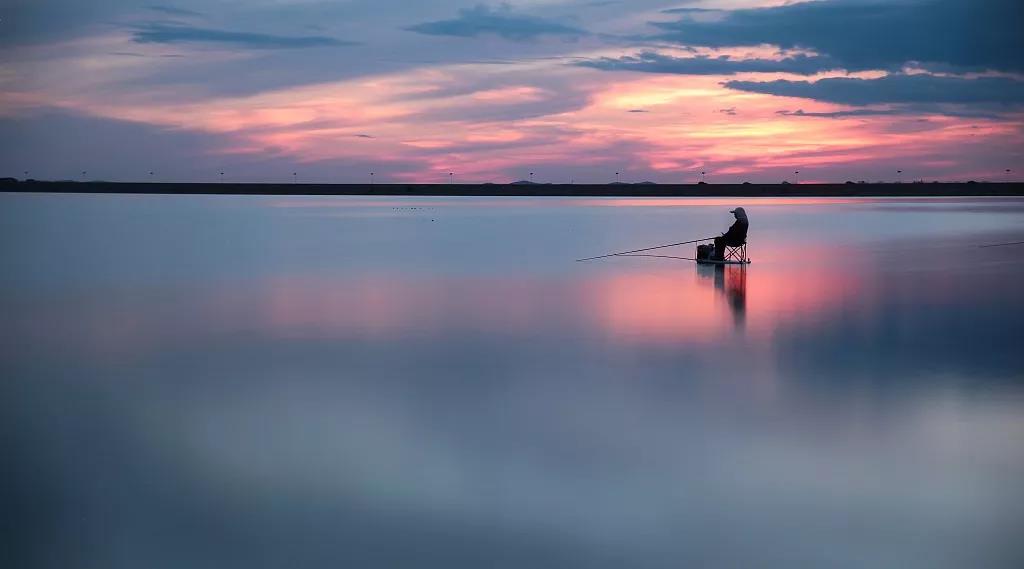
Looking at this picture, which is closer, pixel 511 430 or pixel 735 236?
pixel 511 430

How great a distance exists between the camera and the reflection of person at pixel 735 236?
24467 mm

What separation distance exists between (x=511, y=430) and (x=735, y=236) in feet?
59.9

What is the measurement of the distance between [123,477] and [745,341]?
8303mm

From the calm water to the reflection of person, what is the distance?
21.6 feet

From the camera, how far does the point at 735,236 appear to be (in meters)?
25.4

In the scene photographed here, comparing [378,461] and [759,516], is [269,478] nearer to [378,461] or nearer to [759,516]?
[378,461]

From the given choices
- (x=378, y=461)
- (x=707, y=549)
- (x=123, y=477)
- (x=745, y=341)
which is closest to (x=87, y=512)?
(x=123, y=477)

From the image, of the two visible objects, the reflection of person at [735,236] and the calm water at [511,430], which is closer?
the calm water at [511,430]

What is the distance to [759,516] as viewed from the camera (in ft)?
20.3

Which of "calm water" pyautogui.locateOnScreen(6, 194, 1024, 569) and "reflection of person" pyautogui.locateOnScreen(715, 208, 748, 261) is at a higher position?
"reflection of person" pyautogui.locateOnScreen(715, 208, 748, 261)

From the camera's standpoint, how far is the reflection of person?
2447 cm

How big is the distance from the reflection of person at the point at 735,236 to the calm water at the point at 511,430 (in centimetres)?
660

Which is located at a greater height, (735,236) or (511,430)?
(735,236)

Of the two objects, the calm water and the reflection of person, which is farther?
the reflection of person
